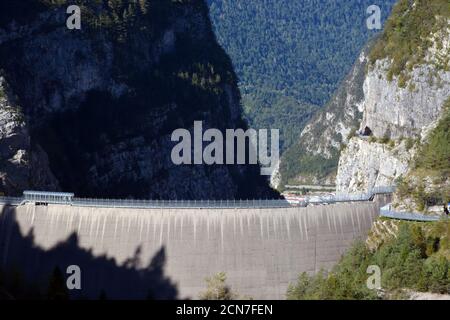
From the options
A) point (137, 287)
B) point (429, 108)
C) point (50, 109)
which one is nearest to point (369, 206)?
point (137, 287)

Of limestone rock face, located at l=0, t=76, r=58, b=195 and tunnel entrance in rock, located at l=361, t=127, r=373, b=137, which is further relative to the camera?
tunnel entrance in rock, located at l=361, t=127, r=373, b=137

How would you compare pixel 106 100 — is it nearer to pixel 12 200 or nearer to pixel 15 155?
pixel 15 155

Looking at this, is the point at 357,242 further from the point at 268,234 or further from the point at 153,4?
the point at 153,4

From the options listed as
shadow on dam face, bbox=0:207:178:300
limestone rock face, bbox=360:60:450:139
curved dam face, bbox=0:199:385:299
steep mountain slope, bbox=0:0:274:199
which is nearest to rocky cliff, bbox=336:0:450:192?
limestone rock face, bbox=360:60:450:139

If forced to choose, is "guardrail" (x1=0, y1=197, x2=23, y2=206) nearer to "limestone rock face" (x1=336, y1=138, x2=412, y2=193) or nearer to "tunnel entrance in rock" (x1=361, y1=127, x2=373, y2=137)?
"limestone rock face" (x1=336, y1=138, x2=412, y2=193)

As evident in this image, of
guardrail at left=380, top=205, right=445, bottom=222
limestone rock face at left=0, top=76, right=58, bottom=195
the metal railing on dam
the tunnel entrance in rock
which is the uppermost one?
the tunnel entrance in rock
